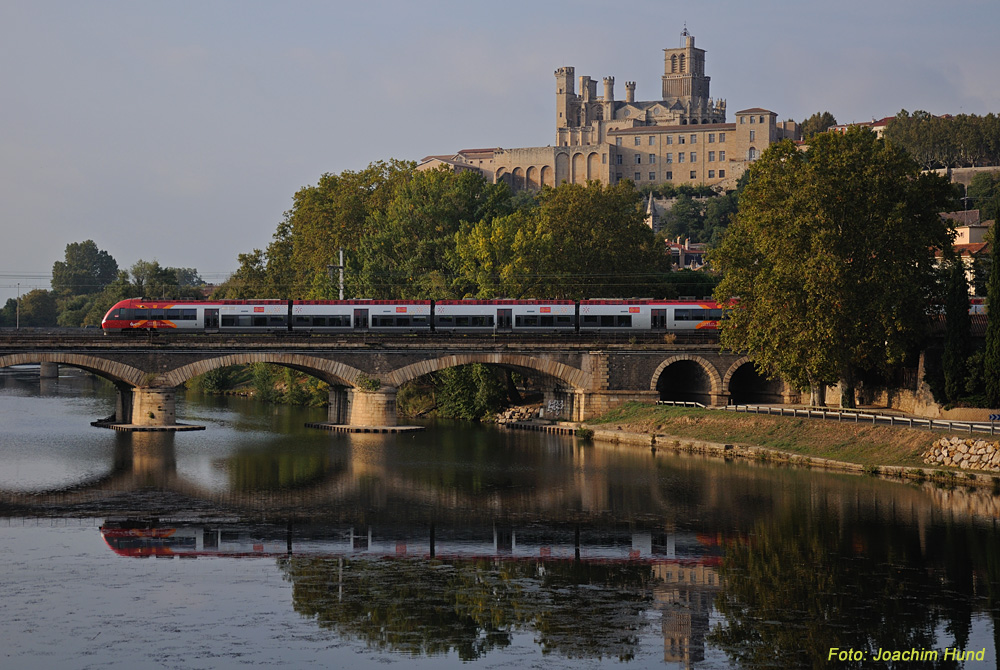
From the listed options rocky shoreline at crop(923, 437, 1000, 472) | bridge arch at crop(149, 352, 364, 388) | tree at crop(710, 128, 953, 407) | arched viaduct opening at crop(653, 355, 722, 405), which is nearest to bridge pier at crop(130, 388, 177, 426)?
bridge arch at crop(149, 352, 364, 388)

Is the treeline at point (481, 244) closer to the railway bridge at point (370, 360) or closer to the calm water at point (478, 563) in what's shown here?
the railway bridge at point (370, 360)

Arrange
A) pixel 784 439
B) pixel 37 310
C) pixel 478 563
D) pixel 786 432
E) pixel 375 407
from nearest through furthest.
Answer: pixel 478 563 → pixel 784 439 → pixel 786 432 → pixel 375 407 → pixel 37 310

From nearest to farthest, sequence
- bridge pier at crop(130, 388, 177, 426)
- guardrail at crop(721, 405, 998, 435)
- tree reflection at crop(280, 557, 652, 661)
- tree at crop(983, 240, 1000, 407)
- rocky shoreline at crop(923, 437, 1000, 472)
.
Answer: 1. tree reflection at crop(280, 557, 652, 661)
2. rocky shoreline at crop(923, 437, 1000, 472)
3. guardrail at crop(721, 405, 998, 435)
4. tree at crop(983, 240, 1000, 407)
5. bridge pier at crop(130, 388, 177, 426)

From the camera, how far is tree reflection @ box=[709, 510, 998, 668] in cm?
2877

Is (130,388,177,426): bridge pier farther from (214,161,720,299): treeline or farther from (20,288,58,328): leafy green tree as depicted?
(20,288,58,328): leafy green tree

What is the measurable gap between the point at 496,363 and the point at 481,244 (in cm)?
1652

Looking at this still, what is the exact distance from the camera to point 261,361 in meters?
71.7

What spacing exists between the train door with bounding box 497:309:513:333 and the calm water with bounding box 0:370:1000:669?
56.5ft

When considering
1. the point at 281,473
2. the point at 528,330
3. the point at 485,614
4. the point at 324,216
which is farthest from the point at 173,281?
the point at 485,614

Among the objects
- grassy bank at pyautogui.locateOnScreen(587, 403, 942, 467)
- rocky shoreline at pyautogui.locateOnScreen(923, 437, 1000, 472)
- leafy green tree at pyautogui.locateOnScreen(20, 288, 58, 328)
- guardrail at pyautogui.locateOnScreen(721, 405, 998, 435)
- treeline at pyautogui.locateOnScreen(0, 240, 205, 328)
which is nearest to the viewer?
rocky shoreline at pyautogui.locateOnScreen(923, 437, 1000, 472)

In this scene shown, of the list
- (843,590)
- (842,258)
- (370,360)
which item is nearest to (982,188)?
(842,258)

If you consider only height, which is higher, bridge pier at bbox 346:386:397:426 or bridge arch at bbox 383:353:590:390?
bridge arch at bbox 383:353:590:390

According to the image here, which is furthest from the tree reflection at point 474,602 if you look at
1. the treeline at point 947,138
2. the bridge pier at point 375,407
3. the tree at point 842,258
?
the treeline at point 947,138

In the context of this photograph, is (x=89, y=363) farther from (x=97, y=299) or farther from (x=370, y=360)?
(x=97, y=299)
